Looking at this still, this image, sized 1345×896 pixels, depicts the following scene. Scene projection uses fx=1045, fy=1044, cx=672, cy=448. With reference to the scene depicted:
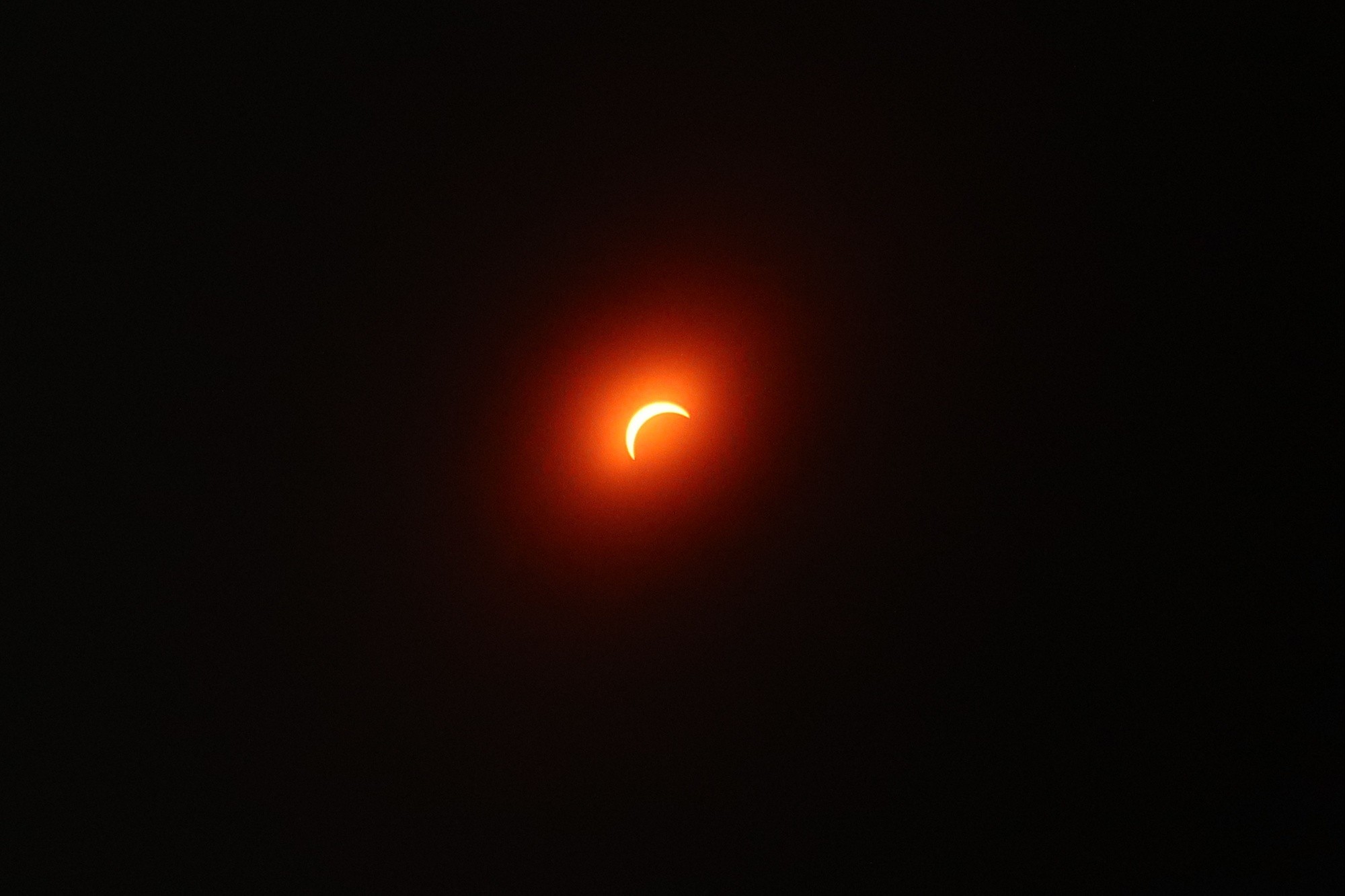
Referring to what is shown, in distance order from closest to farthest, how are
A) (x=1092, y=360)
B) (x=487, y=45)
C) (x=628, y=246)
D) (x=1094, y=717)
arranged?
1. (x=487, y=45)
2. (x=628, y=246)
3. (x=1092, y=360)
4. (x=1094, y=717)

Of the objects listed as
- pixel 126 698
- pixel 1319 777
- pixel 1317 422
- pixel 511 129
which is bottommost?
pixel 1319 777

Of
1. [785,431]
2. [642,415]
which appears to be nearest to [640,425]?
[642,415]

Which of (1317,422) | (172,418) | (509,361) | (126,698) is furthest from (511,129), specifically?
(1317,422)

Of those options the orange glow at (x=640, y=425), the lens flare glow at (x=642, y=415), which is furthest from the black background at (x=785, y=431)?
the lens flare glow at (x=642, y=415)

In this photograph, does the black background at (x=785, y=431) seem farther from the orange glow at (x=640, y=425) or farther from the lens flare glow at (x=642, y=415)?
the lens flare glow at (x=642, y=415)

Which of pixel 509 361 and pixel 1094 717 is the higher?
pixel 509 361

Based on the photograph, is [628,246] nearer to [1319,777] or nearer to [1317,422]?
[1317,422]

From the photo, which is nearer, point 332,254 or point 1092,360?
point 332,254

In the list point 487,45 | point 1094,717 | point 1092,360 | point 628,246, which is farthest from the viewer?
point 1094,717
